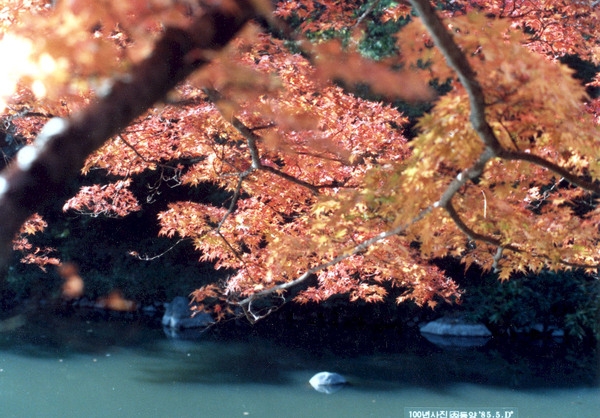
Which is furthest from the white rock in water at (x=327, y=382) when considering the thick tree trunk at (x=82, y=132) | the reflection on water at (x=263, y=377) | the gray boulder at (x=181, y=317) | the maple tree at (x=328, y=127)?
the thick tree trunk at (x=82, y=132)

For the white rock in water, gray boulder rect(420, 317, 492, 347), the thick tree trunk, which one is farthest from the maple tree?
gray boulder rect(420, 317, 492, 347)

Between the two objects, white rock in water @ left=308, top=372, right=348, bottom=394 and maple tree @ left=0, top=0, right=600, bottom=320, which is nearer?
maple tree @ left=0, top=0, right=600, bottom=320

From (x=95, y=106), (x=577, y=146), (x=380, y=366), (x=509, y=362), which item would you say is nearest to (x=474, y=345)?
(x=509, y=362)

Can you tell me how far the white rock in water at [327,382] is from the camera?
5.95 m

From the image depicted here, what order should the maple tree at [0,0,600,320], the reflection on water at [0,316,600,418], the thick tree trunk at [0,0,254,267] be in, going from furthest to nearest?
the reflection on water at [0,316,600,418] < the maple tree at [0,0,600,320] < the thick tree trunk at [0,0,254,267]

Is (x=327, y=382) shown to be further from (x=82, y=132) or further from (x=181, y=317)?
(x=82, y=132)

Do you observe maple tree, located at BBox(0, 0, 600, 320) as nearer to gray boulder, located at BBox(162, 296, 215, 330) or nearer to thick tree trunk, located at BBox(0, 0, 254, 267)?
thick tree trunk, located at BBox(0, 0, 254, 267)

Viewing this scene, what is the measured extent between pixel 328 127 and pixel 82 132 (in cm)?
248

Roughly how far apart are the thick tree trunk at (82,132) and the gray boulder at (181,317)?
23.6ft

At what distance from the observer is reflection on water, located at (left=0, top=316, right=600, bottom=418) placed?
220 inches

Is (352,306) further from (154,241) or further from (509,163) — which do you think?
(509,163)

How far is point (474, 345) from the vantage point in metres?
7.53

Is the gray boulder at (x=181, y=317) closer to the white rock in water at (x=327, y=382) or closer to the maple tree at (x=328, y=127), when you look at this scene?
the white rock in water at (x=327, y=382)

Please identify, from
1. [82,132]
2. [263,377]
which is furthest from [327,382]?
[82,132]
